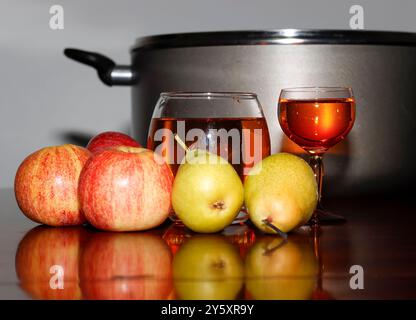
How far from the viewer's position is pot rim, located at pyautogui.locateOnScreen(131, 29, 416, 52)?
105cm

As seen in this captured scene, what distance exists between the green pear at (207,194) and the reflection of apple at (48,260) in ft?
0.39

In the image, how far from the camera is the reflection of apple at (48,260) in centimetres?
56

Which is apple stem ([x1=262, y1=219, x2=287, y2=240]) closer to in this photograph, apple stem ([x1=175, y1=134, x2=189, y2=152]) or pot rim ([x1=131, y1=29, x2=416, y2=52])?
apple stem ([x1=175, y1=134, x2=189, y2=152])

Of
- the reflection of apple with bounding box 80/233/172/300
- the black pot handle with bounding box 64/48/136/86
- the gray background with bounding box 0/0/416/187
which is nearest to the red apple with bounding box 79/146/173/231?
the reflection of apple with bounding box 80/233/172/300

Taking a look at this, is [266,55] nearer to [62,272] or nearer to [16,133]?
[62,272]

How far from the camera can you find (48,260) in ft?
2.26

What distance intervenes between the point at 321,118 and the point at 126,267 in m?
0.36

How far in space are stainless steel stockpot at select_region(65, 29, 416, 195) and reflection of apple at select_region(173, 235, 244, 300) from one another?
33 cm

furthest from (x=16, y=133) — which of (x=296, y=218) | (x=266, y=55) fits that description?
(x=296, y=218)

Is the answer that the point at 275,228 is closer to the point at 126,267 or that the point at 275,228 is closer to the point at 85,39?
the point at 126,267

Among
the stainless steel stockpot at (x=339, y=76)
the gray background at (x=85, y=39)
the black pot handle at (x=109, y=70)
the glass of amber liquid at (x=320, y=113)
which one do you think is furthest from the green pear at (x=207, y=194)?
the gray background at (x=85, y=39)

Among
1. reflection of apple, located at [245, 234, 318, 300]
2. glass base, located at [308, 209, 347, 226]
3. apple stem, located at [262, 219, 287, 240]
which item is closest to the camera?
reflection of apple, located at [245, 234, 318, 300]

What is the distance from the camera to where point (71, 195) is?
867 mm
